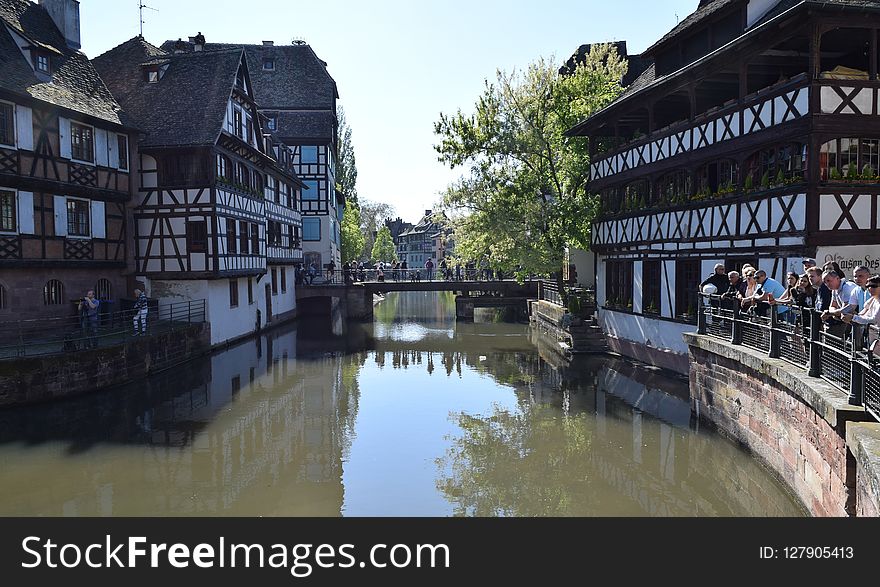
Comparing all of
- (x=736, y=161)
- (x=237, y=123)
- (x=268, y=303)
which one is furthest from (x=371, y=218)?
(x=736, y=161)

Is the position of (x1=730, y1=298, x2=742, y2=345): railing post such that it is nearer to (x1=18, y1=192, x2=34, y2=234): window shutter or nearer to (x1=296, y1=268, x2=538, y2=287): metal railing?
(x1=18, y1=192, x2=34, y2=234): window shutter

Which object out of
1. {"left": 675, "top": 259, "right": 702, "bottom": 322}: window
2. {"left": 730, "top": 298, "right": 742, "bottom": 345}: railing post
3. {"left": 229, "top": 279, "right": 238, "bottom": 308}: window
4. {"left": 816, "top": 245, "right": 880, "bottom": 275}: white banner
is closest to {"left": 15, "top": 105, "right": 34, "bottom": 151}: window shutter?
{"left": 229, "top": 279, "right": 238, "bottom": 308}: window

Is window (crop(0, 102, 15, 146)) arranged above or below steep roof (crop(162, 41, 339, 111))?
below

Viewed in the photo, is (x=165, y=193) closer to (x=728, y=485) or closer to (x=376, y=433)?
(x=376, y=433)

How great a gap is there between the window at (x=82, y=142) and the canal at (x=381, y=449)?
25.8 feet

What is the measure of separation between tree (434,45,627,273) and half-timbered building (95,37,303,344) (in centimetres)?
988

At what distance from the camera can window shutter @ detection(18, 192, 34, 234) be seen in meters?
20.4

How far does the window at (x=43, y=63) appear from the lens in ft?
72.2

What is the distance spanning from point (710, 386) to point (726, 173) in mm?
6822

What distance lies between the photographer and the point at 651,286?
22469 millimetres

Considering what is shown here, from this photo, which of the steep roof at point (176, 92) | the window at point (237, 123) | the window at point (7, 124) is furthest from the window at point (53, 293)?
the window at point (237, 123)

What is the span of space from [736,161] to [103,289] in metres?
21.4

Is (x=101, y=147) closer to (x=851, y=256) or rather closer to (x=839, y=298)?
(x=839, y=298)

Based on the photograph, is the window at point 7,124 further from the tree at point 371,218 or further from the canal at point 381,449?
the tree at point 371,218
